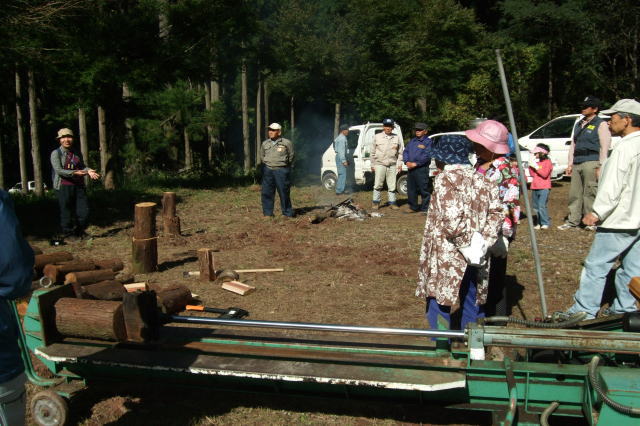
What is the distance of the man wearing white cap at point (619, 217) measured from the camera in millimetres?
4453

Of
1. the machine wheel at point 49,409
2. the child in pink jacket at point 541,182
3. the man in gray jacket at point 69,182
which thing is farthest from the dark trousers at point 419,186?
the machine wheel at point 49,409

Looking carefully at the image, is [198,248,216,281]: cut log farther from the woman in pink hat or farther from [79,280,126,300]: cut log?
the woman in pink hat

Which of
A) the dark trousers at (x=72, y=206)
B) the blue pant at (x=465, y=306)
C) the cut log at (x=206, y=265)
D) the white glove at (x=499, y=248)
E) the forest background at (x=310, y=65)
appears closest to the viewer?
the blue pant at (x=465, y=306)

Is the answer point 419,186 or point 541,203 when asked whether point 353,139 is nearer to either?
point 419,186

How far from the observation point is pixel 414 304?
6.05m

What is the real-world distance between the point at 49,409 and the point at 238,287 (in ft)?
9.64

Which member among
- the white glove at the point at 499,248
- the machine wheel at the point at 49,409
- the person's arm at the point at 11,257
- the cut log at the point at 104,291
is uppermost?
the person's arm at the point at 11,257

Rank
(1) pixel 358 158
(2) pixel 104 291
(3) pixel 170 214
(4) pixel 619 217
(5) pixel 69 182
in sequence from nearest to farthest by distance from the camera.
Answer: (4) pixel 619 217 < (2) pixel 104 291 < (5) pixel 69 182 < (3) pixel 170 214 < (1) pixel 358 158

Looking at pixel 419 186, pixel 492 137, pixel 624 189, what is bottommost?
pixel 419 186

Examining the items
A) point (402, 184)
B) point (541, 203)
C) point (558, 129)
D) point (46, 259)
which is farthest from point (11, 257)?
point (558, 129)

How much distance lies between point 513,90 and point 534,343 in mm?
21645

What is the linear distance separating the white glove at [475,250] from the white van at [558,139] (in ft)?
37.7

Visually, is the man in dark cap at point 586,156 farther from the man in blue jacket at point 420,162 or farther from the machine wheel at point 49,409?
the machine wheel at point 49,409

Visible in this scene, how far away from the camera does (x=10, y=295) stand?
257cm
